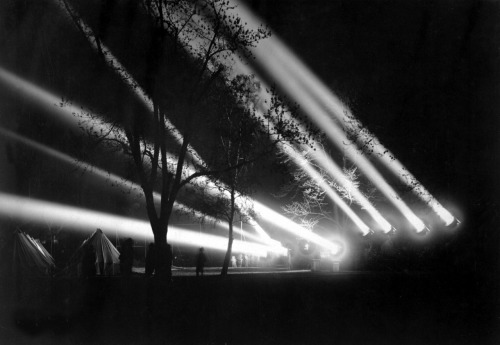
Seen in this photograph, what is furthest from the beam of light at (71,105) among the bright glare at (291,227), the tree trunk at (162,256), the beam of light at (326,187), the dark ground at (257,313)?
the bright glare at (291,227)

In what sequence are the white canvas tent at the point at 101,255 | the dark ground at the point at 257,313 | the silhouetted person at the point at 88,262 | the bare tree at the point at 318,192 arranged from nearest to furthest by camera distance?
the dark ground at the point at 257,313 → the silhouetted person at the point at 88,262 → the white canvas tent at the point at 101,255 → the bare tree at the point at 318,192

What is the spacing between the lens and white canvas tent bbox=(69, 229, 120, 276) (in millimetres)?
24172

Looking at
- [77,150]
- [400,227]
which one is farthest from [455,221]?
[77,150]

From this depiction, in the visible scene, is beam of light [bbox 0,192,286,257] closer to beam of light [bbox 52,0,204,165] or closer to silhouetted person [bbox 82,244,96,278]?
silhouetted person [bbox 82,244,96,278]

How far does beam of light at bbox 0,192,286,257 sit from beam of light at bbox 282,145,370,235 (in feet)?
29.5

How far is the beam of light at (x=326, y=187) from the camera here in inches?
1194

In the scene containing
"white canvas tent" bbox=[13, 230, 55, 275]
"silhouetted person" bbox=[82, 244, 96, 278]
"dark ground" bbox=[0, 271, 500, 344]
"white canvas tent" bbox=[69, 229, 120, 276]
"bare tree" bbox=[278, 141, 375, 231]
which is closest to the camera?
"dark ground" bbox=[0, 271, 500, 344]

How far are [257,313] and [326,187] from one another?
19.2 m

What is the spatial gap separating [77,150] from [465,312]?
12.3 m

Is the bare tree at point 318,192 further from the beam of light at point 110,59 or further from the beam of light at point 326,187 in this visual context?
the beam of light at point 110,59

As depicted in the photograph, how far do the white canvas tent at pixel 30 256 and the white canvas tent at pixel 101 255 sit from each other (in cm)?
240

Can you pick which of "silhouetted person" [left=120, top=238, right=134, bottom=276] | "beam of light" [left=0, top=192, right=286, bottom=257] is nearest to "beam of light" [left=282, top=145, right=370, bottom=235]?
"beam of light" [left=0, top=192, right=286, bottom=257]

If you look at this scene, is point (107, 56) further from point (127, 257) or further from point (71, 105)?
point (127, 257)

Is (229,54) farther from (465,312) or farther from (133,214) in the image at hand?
(133,214)
